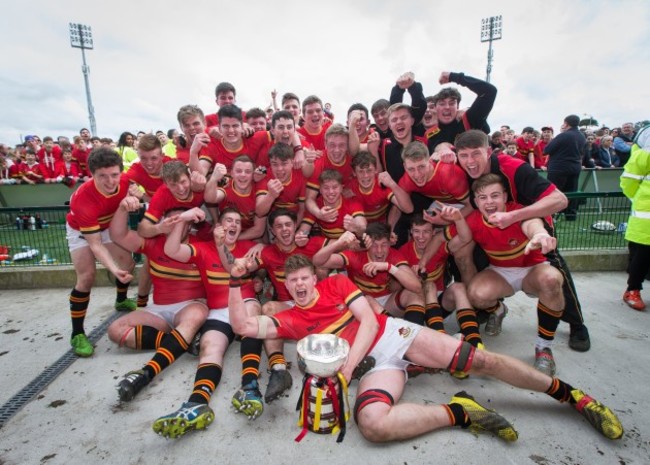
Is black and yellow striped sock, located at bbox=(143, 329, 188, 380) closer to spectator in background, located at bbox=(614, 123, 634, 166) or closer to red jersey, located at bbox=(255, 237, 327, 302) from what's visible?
red jersey, located at bbox=(255, 237, 327, 302)

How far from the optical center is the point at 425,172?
135 inches

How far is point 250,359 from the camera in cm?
292

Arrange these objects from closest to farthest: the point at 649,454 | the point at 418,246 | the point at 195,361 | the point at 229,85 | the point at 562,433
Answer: the point at 649,454
the point at 562,433
the point at 195,361
the point at 418,246
the point at 229,85

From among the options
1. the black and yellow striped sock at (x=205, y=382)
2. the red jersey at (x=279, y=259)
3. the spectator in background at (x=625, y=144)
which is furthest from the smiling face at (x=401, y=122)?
the spectator in background at (x=625, y=144)

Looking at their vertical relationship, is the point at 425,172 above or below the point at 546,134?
below

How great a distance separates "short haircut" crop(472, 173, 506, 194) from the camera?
310cm

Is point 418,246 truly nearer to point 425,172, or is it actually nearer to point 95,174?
point 425,172

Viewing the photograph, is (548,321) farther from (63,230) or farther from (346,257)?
(63,230)

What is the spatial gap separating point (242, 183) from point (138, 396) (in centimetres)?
209

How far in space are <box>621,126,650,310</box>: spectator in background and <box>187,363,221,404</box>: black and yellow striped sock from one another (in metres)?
4.35

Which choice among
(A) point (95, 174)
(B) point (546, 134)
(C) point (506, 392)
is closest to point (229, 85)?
(A) point (95, 174)

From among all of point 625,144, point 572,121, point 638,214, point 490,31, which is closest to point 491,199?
point 638,214

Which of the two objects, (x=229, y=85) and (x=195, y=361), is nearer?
(x=195, y=361)

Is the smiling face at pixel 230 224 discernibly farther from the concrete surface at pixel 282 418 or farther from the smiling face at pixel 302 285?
the concrete surface at pixel 282 418
